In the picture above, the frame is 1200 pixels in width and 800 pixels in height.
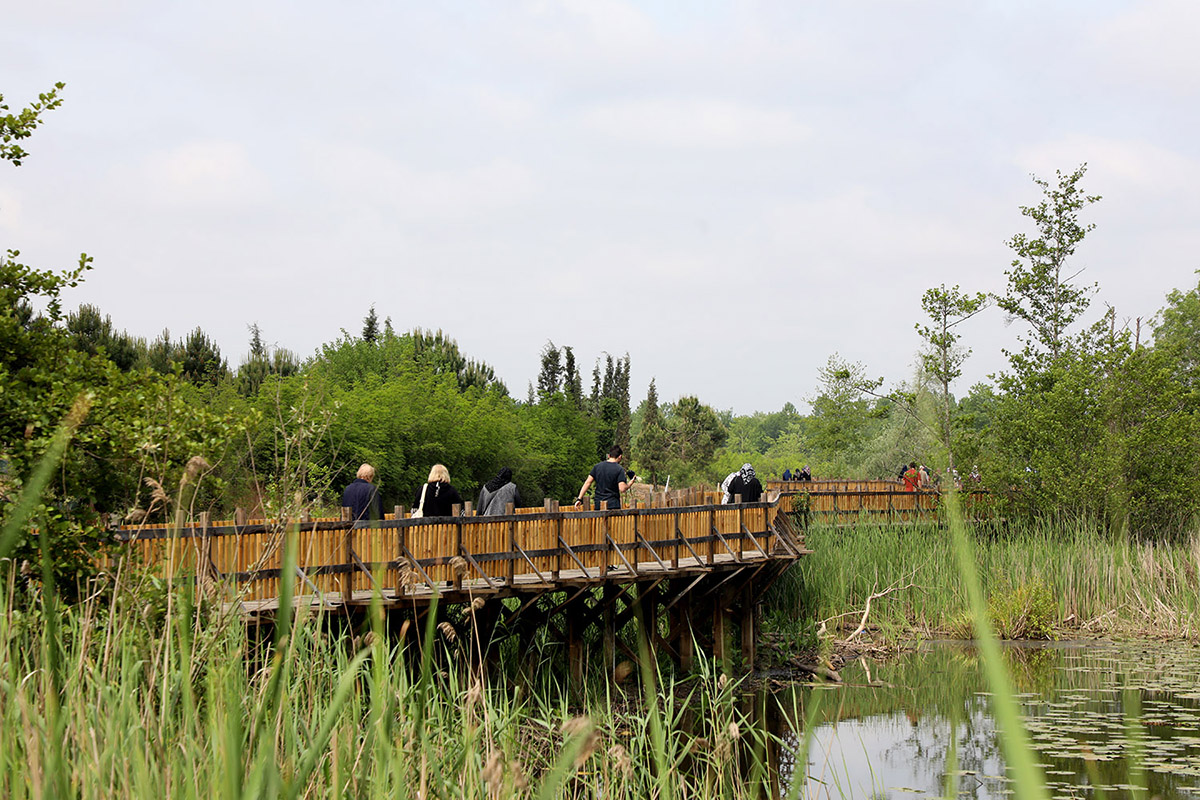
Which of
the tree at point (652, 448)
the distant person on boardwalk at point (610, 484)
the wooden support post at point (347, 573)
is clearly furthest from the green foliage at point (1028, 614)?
the tree at point (652, 448)

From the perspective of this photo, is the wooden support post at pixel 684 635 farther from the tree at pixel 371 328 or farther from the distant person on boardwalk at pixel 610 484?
the tree at pixel 371 328

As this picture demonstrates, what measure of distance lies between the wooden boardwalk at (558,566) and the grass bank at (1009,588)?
1136mm

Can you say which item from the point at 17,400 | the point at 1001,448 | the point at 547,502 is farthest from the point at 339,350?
the point at 17,400

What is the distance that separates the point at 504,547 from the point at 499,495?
1176mm

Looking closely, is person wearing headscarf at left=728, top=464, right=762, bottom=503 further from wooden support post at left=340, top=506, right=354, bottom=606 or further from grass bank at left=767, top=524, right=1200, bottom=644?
wooden support post at left=340, top=506, right=354, bottom=606

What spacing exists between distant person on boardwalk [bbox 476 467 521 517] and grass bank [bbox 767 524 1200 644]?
341 inches

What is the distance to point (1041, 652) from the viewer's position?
19.6 metres

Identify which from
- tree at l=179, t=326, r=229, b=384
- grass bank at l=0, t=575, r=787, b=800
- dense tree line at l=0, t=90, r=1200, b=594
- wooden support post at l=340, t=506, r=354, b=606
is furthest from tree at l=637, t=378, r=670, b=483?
grass bank at l=0, t=575, r=787, b=800

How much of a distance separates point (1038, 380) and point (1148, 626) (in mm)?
9464

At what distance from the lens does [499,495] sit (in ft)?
48.6

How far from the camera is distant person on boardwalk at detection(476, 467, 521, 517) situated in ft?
48.3

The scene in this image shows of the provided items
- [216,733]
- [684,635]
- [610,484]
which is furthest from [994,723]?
[216,733]

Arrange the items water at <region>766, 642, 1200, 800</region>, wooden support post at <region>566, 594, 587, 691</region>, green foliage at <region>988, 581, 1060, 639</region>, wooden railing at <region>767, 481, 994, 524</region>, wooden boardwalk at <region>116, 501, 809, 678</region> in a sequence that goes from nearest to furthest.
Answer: wooden boardwalk at <region>116, 501, 809, 678</region> → water at <region>766, 642, 1200, 800</region> → wooden support post at <region>566, 594, 587, 691</region> → green foliage at <region>988, 581, 1060, 639</region> → wooden railing at <region>767, 481, 994, 524</region>

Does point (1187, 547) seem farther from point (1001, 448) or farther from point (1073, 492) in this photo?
point (1001, 448)
